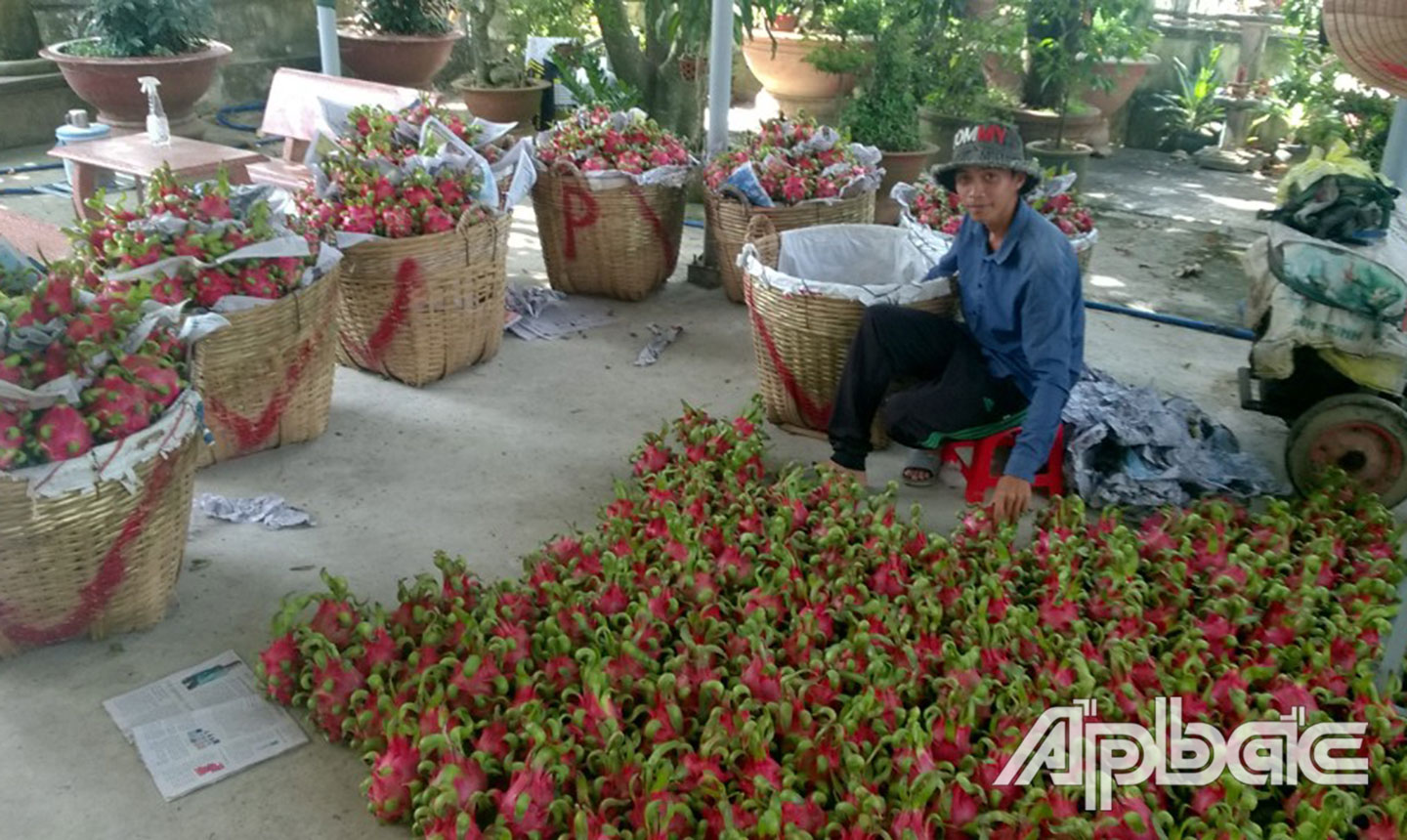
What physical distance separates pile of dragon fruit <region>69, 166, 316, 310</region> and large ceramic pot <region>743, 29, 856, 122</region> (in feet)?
20.3

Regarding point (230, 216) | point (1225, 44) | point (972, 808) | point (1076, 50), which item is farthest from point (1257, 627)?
point (1225, 44)

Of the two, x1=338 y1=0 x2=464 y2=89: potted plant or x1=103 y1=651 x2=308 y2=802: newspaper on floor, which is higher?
x1=338 y1=0 x2=464 y2=89: potted plant

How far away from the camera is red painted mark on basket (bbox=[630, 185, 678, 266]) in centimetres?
468

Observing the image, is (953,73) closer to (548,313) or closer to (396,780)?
(548,313)

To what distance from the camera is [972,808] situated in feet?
6.31

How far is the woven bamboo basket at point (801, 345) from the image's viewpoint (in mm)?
3500

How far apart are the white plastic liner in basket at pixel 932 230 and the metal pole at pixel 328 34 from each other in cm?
294

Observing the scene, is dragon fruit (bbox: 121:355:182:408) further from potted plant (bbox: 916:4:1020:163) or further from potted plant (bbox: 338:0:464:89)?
potted plant (bbox: 338:0:464:89)

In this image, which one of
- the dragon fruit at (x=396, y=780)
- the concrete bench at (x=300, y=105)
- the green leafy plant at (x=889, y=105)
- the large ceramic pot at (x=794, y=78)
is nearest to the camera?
the dragon fruit at (x=396, y=780)

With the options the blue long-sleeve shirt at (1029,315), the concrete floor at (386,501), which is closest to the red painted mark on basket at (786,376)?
the concrete floor at (386,501)

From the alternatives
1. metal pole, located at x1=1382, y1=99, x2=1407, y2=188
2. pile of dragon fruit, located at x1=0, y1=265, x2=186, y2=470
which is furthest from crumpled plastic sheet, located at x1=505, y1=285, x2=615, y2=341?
metal pole, located at x1=1382, y1=99, x2=1407, y2=188

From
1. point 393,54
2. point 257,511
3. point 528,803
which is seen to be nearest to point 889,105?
point 257,511

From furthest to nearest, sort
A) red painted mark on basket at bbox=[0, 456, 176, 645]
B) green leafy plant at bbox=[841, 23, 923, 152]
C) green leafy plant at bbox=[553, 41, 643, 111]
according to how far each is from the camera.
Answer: green leafy plant at bbox=[841, 23, 923, 152]
green leafy plant at bbox=[553, 41, 643, 111]
red painted mark on basket at bbox=[0, 456, 176, 645]

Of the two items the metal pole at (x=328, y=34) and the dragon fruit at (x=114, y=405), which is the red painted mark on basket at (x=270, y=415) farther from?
the metal pole at (x=328, y=34)
